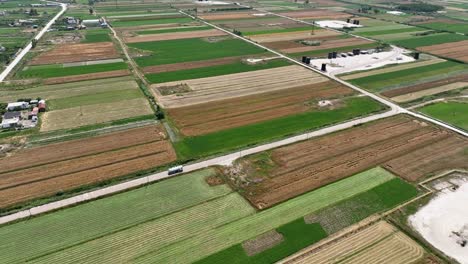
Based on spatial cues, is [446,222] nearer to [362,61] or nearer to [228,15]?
[362,61]

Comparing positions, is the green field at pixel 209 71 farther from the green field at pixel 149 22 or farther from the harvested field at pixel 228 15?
the harvested field at pixel 228 15

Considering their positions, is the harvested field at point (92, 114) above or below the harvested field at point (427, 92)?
below

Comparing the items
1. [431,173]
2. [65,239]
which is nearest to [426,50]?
[431,173]

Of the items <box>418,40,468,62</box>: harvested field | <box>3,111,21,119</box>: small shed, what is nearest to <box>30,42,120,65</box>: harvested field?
<box>3,111,21,119</box>: small shed

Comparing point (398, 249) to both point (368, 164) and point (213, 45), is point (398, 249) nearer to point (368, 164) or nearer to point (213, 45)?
point (368, 164)

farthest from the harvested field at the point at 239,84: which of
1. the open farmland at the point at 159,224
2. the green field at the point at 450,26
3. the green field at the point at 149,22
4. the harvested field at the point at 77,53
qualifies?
the green field at the point at 450,26

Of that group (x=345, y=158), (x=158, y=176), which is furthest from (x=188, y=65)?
(x=345, y=158)

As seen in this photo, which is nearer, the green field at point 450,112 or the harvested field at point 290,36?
the green field at point 450,112
